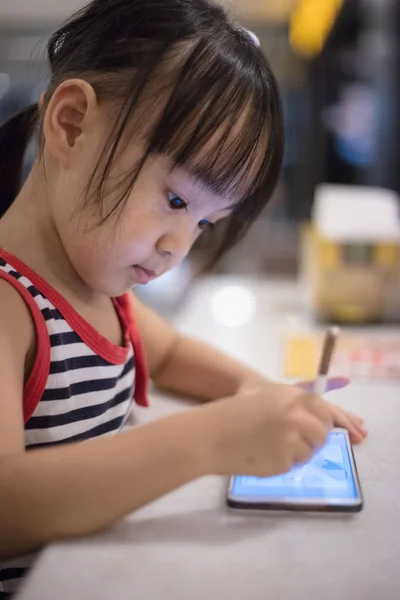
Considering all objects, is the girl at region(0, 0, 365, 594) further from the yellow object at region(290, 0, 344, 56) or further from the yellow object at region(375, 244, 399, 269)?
the yellow object at region(290, 0, 344, 56)

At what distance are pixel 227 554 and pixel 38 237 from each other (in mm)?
331

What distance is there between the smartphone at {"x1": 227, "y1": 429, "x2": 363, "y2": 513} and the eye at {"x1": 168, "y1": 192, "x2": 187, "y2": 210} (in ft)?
0.76

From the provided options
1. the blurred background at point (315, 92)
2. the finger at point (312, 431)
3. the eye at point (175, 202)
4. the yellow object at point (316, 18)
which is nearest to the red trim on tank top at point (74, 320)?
the eye at point (175, 202)

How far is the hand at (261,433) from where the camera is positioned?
483 mm

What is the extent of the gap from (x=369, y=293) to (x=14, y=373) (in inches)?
31.9

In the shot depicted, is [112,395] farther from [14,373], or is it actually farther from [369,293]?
[369,293]

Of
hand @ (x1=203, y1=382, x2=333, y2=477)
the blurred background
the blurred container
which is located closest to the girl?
hand @ (x1=203, y1=382, x2=333, y2=477)

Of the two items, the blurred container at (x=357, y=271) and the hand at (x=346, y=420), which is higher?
the hand at (x=346, y=420)

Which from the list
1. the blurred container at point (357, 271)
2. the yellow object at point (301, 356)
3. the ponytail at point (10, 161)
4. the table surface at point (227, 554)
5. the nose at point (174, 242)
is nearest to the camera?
the table surface at point (227, 554)

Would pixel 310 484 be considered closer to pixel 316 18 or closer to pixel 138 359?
pixel 138 359

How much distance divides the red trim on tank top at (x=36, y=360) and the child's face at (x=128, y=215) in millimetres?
77

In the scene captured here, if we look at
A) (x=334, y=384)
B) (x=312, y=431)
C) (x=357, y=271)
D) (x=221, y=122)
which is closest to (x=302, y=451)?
(x=312, y=431)

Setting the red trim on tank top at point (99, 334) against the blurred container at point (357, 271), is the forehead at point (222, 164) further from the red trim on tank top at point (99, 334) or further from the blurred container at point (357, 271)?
the blurred container at point (357, 271)

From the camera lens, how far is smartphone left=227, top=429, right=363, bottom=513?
51 cm
